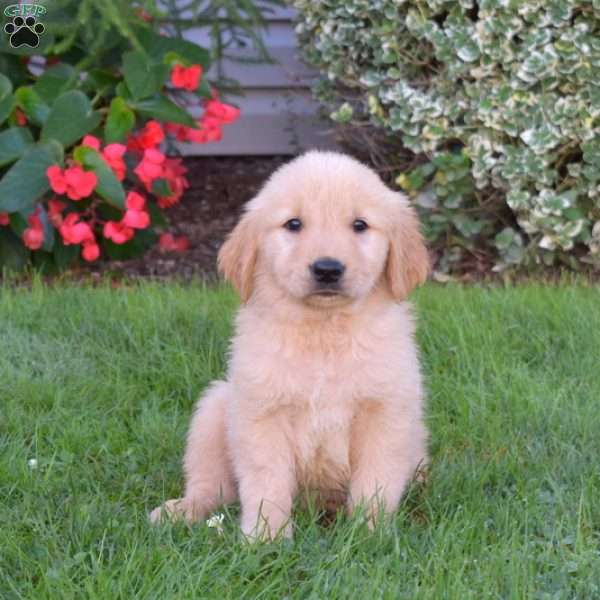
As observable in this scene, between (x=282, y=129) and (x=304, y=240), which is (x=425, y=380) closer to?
(x=304, y=240)

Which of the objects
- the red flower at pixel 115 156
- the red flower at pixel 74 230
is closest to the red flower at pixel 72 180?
the red flower at pixel 115 156

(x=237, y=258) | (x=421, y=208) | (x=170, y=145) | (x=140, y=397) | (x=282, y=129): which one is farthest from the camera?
(x=282, y=129)

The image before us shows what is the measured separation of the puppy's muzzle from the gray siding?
4.39 meters

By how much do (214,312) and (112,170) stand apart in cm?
102

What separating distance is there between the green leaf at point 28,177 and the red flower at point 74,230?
25 cm

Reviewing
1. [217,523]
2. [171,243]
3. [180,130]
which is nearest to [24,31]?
[180,130]

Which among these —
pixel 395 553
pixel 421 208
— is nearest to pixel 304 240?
pixel 395 553

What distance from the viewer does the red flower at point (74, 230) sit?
17.2 ft

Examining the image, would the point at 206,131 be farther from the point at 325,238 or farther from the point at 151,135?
the point at 325,238

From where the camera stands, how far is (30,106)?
516 cm

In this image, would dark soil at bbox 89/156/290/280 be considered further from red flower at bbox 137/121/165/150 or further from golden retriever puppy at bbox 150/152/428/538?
golden retriever puppy at bbox 150/152/428/538

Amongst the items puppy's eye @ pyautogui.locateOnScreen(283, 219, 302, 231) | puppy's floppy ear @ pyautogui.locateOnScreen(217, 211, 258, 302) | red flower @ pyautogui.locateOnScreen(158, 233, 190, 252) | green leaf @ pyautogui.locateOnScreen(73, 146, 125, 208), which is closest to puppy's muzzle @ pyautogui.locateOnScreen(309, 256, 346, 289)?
puppy's eye @ pyautogui.locateOnScreen(283, 219, 302, 231)

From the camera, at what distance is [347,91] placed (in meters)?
6.36

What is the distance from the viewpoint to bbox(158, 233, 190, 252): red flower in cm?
613
